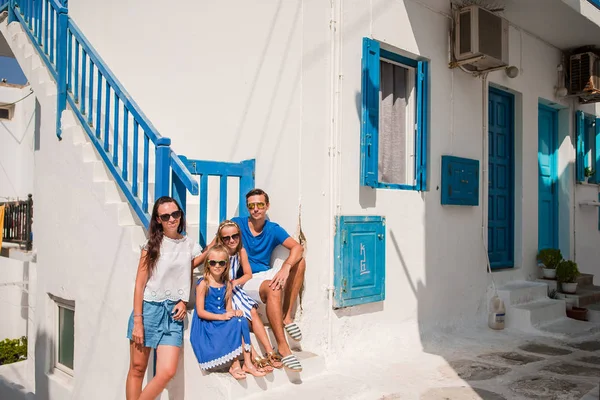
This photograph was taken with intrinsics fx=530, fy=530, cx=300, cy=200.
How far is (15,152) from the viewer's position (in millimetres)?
14438

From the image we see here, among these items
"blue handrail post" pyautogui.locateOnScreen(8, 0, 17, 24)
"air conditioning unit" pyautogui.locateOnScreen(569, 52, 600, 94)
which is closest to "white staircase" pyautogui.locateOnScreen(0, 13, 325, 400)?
"blue handrail post" pyautogui.locateOnScreen(8, 0, 17, 24)

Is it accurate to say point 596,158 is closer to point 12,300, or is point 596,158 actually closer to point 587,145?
point 587,145

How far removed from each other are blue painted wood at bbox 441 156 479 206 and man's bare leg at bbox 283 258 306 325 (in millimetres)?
2026

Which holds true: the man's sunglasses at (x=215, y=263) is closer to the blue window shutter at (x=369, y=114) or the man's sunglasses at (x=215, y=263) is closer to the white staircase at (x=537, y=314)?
the blue window shutter at (x=369, y=114)

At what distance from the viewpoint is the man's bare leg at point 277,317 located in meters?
4.00

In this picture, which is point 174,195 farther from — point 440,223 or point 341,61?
point 440,223

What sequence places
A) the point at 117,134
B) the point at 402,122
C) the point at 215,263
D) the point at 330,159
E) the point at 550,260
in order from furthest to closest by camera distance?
the point at 550,260 → the point at 402,122 → the point at 117,134 → the point at 330,159 → the point at 215,263

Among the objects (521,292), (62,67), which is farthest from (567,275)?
(62,67)

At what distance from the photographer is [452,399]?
378cm

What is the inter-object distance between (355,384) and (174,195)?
6.66ft

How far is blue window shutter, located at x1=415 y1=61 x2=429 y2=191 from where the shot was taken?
543cm

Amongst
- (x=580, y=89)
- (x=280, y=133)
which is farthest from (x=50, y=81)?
(x=580, y=89)

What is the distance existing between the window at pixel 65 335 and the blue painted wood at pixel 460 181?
4115 millimetres

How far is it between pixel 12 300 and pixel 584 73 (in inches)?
545
